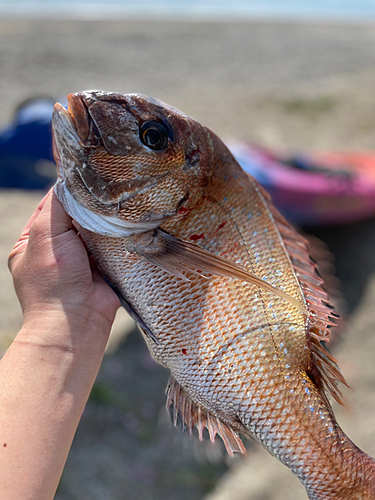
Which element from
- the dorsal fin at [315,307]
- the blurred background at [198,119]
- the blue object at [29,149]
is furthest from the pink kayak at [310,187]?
the dorsal fin at [315,307]

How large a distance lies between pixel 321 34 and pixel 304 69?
4.52 metres

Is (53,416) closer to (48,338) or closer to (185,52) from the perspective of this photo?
(48,338)

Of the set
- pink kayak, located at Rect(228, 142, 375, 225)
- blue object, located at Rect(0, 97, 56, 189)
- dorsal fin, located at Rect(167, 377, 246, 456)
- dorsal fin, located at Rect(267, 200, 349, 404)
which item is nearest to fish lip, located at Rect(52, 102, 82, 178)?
dorsal fin, located at Rect(267, 200, 349, 404)

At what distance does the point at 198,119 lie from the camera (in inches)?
252

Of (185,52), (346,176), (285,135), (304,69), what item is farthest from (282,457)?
(185,52)

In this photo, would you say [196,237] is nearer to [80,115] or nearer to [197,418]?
[80,115]

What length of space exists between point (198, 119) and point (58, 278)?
18.2 feet

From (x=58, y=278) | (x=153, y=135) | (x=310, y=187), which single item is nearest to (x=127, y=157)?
(x=153, y=135)

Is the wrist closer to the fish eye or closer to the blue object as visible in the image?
the fish eye

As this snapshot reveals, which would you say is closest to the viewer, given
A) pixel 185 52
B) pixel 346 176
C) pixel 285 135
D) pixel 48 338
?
pixel 48 338

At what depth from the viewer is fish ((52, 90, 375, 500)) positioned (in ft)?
3.80

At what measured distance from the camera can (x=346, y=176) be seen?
4.16m

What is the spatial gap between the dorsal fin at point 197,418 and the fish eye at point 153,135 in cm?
71

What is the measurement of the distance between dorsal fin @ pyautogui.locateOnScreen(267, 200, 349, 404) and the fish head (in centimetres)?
36
